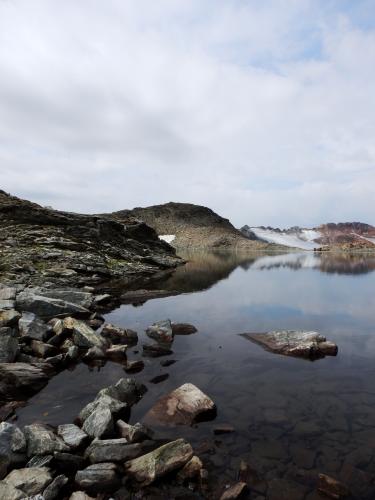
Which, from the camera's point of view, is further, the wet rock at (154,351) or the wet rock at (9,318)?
the wet rock at (9,318)

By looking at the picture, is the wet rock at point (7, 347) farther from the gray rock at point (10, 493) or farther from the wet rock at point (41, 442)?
the gray rock at point (10, 493)

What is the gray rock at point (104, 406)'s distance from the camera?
8.60 meters

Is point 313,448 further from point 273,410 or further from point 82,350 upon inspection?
point 82,350

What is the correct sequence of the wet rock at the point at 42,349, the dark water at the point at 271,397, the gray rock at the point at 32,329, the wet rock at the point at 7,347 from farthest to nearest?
1. the gray rock at the point at 32,329
2. the wet rock at the point at 42,349
3. the wet rock at the point at 7,347
4. the dark water at the point at 271,397

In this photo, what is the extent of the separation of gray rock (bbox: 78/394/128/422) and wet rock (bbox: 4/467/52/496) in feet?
6.83

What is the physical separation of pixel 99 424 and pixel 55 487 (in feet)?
6.15

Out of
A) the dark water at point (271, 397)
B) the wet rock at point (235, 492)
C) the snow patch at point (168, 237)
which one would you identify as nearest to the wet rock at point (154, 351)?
the dark water at point (271, 397)

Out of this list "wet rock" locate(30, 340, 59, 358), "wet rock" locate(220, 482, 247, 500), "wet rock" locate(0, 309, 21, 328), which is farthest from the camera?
"wet rock" locate(0, 309, 21, 328)

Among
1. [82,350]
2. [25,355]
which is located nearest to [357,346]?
[82,350]

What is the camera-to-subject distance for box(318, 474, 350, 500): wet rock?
627 centimetres

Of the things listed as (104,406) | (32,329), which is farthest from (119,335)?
(104,406)

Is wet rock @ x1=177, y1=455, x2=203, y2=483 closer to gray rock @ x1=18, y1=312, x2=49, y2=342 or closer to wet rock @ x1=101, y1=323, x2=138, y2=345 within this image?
wet rock @ x1=101, y1=323, x2=138, y2=345

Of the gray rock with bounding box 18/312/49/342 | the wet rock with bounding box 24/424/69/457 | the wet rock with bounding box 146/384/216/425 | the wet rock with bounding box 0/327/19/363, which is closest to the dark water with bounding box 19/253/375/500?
the wet rock with bounding box 146/384/216/425

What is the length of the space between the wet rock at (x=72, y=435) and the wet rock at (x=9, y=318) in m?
8.71
